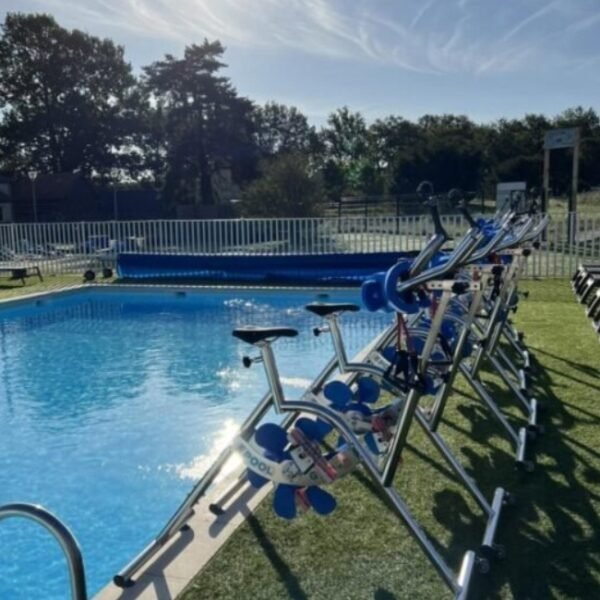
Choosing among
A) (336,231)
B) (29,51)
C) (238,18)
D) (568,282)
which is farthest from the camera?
(29,51)

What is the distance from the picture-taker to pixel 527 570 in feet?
8.97

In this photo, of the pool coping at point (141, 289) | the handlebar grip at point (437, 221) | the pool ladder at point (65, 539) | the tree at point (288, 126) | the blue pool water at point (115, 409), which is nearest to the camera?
the pool ladder at point (65, 539)

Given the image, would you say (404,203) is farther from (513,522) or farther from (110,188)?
(513,522)

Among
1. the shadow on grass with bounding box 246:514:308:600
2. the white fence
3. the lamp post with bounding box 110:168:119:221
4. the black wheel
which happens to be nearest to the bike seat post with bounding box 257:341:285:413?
the shadow on grass with bounding box 246:514:308:600

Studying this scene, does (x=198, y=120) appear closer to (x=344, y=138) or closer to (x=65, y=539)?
(x=344, y=138)

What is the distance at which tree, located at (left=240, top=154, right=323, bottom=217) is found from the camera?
25.5m

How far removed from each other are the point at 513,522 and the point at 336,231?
12133 mm

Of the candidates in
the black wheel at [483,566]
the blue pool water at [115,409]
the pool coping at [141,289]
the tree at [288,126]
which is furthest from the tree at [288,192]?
the tree at [288,126]

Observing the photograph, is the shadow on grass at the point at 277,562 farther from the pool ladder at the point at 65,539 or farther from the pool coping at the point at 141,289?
the pool coping at the point at 141,289

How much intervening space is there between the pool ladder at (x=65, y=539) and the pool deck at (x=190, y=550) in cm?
93

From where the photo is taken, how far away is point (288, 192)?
83.9 ft

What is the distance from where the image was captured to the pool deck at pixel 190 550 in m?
2.72

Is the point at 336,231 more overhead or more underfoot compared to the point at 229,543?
more overhead

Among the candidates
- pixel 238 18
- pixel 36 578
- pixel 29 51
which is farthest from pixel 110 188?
pixel 36 578
